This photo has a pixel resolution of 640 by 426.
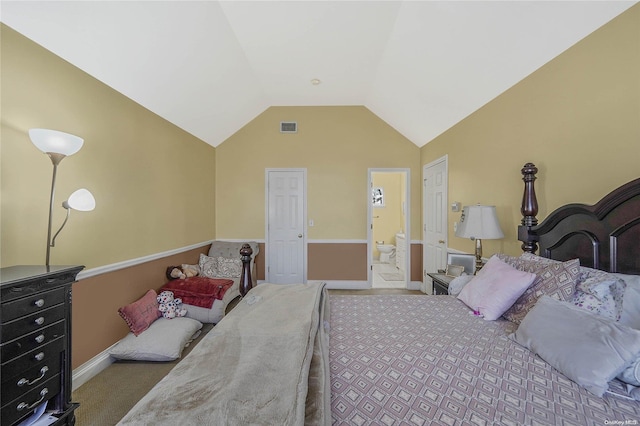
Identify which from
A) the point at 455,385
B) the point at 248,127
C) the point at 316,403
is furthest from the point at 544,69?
the point at 248,127

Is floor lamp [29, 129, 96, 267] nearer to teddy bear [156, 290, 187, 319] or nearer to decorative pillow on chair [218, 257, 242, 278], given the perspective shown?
teddy bear [156, 290, 187, 319]

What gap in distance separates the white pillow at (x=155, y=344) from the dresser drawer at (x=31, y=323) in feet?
3.20

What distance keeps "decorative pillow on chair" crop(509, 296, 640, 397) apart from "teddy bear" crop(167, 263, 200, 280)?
343 cm

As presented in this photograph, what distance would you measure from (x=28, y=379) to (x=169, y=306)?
1491 millimetres

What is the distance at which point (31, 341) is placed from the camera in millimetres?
1387

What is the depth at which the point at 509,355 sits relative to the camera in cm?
125

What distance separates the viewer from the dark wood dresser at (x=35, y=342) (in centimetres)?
128

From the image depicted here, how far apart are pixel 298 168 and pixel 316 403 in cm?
404

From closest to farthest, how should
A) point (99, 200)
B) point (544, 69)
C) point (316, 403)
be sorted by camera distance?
point (316, 403) → point (544, 69) → point (99, 200)

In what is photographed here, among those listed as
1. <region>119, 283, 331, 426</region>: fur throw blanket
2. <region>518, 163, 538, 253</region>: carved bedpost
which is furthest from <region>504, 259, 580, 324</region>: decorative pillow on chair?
<region>119, 283, 331, 426</region>: fur throw blanket

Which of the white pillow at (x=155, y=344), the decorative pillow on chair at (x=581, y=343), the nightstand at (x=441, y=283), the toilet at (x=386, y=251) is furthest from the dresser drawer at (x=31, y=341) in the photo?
the toilet at (x=386, y=251)

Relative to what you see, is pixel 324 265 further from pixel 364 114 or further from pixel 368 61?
pixel 368 61

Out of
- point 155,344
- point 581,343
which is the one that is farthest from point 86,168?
point 581,343

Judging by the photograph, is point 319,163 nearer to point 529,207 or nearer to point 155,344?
point 529,207
